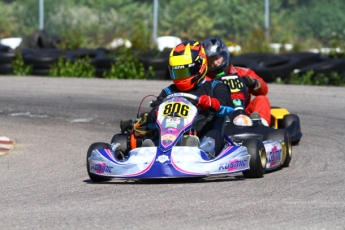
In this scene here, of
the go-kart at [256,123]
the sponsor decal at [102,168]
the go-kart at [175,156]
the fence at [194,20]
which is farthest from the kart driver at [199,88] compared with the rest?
the fence at [194,20]

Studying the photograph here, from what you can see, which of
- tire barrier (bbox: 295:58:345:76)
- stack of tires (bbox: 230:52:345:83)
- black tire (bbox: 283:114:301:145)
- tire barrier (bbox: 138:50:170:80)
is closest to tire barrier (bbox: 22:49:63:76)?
tire barrier (bbox: 138:50:170:80)

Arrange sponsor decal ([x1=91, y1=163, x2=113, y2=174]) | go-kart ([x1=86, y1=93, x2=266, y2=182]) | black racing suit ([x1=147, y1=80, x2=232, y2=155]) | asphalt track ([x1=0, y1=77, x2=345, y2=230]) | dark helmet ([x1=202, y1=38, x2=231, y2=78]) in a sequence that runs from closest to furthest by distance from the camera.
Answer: asphalt track ([x1=0, y1=77, x2=345, y2=230]), go-kart ([x1=86, y1=93, x2=266, y2=182]), sponsor decal ([x1=91, y1=163, x2=113, y2=174]), black racing suit ([x1=147, y1=80, x2=232, y2=155]), dark helmet ([x1=202, y1=38, x2=231, y2=78])

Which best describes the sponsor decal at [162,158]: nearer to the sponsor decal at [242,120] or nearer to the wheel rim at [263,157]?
the wheel rim at [263,157]

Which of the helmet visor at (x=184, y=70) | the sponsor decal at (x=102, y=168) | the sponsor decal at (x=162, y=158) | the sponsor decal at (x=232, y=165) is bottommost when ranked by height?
the sponsor decal at (x=102, y=168)

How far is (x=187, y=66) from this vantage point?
6559 mm

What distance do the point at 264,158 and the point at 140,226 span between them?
2.21 metres

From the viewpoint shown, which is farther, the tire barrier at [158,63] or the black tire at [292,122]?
the tire barrier at [158,63]

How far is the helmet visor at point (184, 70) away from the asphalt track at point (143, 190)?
3.15 feet

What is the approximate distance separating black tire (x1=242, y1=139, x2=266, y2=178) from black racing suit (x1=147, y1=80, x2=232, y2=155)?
10.6 inches

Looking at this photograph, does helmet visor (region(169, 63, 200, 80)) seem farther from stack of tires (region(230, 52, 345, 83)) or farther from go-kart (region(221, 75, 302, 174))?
stack of tires (region(230, 52, 345, 83))

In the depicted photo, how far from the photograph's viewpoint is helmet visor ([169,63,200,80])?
656 centimetres

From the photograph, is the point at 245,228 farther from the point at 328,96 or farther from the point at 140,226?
the point at 328,96

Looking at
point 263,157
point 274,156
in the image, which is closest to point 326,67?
point 274,156

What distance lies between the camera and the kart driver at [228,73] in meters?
8.14
